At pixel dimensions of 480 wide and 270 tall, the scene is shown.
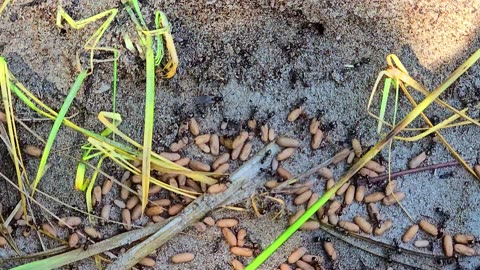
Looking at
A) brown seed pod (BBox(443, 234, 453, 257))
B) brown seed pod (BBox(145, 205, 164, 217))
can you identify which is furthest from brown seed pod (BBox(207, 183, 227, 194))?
brown seed pod (BBox(443, 234, 453, 257))

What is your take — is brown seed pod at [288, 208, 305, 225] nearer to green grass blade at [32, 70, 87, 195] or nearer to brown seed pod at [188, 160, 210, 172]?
brown seed pod at [188, 160, 210, 172]

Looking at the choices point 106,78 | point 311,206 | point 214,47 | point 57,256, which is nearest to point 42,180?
point 57,256

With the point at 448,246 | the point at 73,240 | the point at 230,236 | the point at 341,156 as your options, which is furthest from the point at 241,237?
the point at 448,246

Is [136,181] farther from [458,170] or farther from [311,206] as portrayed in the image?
[458,170]

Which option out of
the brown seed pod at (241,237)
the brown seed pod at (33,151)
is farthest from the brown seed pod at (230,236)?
the brown seed pod at (33,151)

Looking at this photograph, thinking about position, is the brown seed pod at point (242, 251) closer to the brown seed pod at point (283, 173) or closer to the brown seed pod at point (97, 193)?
the brown seed pod at point (283, 173)
